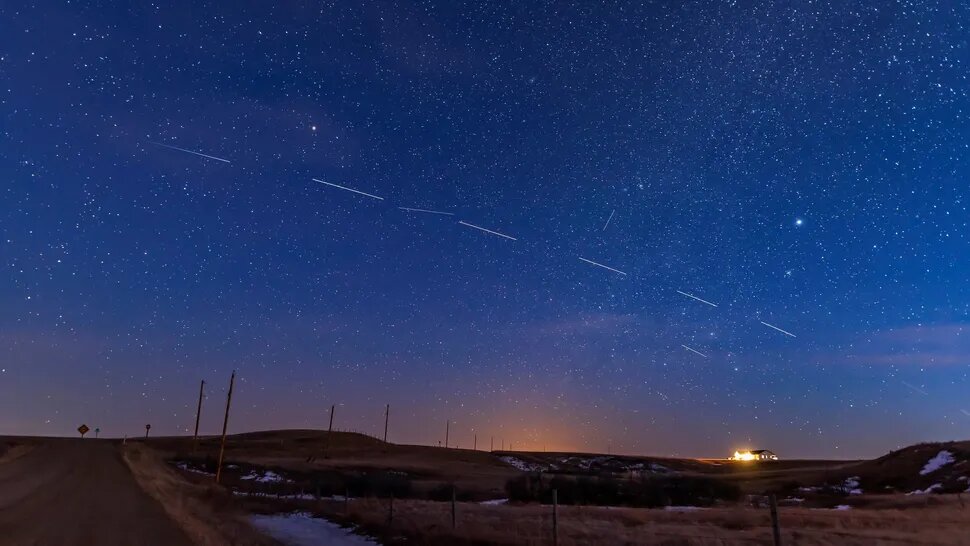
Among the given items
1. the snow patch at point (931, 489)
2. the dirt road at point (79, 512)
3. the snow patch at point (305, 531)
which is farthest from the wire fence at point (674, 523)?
the snow patch at point (931, 489)

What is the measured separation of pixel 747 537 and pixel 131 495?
912 inches

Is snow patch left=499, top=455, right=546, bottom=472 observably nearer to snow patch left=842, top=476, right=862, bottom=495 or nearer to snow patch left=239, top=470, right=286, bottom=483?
snow patch left=239, top=470, right=286, bottom=483

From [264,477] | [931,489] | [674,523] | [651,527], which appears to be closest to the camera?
[651,527]

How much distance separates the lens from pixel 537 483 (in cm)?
4916

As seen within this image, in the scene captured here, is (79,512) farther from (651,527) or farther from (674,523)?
(674,523)

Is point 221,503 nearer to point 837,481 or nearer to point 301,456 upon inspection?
point 837,481

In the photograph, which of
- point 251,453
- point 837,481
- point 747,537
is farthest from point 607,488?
point 251,453

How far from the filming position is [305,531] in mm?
21375

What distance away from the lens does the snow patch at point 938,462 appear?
177 ft

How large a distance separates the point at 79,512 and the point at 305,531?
265 inches

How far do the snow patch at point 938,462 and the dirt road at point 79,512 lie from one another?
58378 mm

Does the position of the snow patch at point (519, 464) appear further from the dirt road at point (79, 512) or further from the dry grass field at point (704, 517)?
the dirt road at point (79, 512)

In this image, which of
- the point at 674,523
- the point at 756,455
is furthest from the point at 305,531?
the point at 756,455

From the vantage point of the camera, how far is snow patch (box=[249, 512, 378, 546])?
60.9ft
